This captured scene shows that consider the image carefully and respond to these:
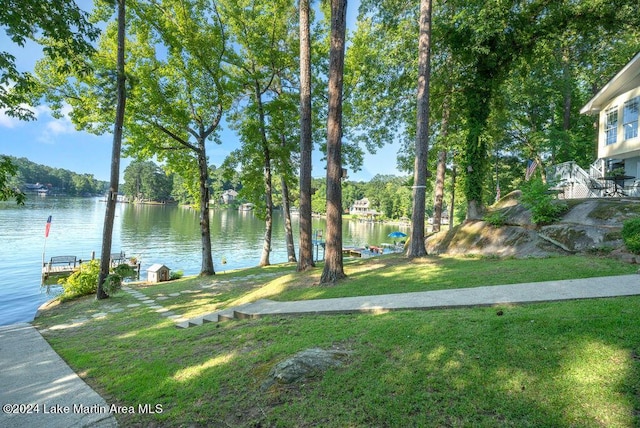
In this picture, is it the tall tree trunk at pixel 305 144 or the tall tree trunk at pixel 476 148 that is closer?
the tall tree trunk at pixel 305 144

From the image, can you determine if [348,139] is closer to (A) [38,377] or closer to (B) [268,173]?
(B) [268,173]

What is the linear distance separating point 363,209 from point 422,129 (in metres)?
102

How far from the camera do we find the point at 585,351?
117 inches

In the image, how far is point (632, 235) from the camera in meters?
7.11

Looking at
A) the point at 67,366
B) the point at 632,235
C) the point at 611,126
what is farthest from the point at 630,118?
the point at 67,366

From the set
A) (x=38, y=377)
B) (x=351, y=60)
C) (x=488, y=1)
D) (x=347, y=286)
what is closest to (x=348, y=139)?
(x=351, y=60)

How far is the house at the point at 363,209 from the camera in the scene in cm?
10311

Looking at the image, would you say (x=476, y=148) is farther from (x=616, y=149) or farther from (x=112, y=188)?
(x=112, y=188)

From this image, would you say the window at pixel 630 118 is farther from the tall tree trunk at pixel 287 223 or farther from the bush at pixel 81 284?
the bush at pixel 81 284

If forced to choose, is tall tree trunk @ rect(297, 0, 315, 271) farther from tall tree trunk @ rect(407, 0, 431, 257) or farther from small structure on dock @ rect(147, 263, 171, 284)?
small structure on dock @ rect(147, 263, 171, 284)

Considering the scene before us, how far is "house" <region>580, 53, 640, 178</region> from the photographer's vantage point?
1328 cm

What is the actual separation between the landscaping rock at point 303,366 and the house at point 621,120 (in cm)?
1629

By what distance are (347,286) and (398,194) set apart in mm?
83853

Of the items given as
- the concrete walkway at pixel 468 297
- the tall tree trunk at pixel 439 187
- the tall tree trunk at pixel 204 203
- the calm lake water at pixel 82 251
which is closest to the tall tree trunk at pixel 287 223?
the tall tree trunk at pixel 204 203
